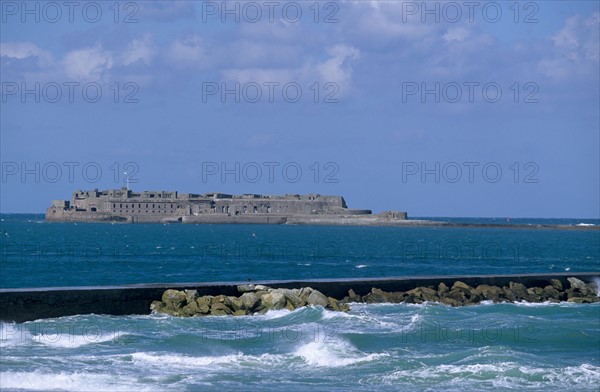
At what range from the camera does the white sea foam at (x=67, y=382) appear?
16719 millimetres

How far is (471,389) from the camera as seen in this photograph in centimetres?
1770

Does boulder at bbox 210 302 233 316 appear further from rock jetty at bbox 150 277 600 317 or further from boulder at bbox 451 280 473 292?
boulder at bbox 451 280 473 292

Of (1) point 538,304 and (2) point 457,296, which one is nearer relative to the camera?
(2) point 457,296

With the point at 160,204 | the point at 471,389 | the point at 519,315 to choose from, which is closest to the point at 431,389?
the point at 471,389

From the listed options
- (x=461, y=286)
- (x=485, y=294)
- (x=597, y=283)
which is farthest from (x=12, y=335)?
(x=597, y=283)

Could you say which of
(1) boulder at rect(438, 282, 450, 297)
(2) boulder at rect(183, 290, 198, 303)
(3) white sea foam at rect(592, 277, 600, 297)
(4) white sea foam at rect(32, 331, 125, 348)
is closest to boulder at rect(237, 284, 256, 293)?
(2) boulder at rect(183, 290, 198, 303)

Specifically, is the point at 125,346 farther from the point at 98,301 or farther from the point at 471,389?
the point at 471,389

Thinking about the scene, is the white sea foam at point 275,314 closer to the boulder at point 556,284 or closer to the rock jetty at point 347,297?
the rock jetty at point 347,297

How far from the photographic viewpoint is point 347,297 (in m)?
28.1

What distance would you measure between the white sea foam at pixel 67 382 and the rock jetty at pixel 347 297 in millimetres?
7291

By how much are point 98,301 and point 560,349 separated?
33.8ft

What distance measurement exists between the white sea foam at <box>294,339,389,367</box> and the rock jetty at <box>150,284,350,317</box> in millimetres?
4191

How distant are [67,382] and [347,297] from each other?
12.3 meters

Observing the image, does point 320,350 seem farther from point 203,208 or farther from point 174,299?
point 203,208
